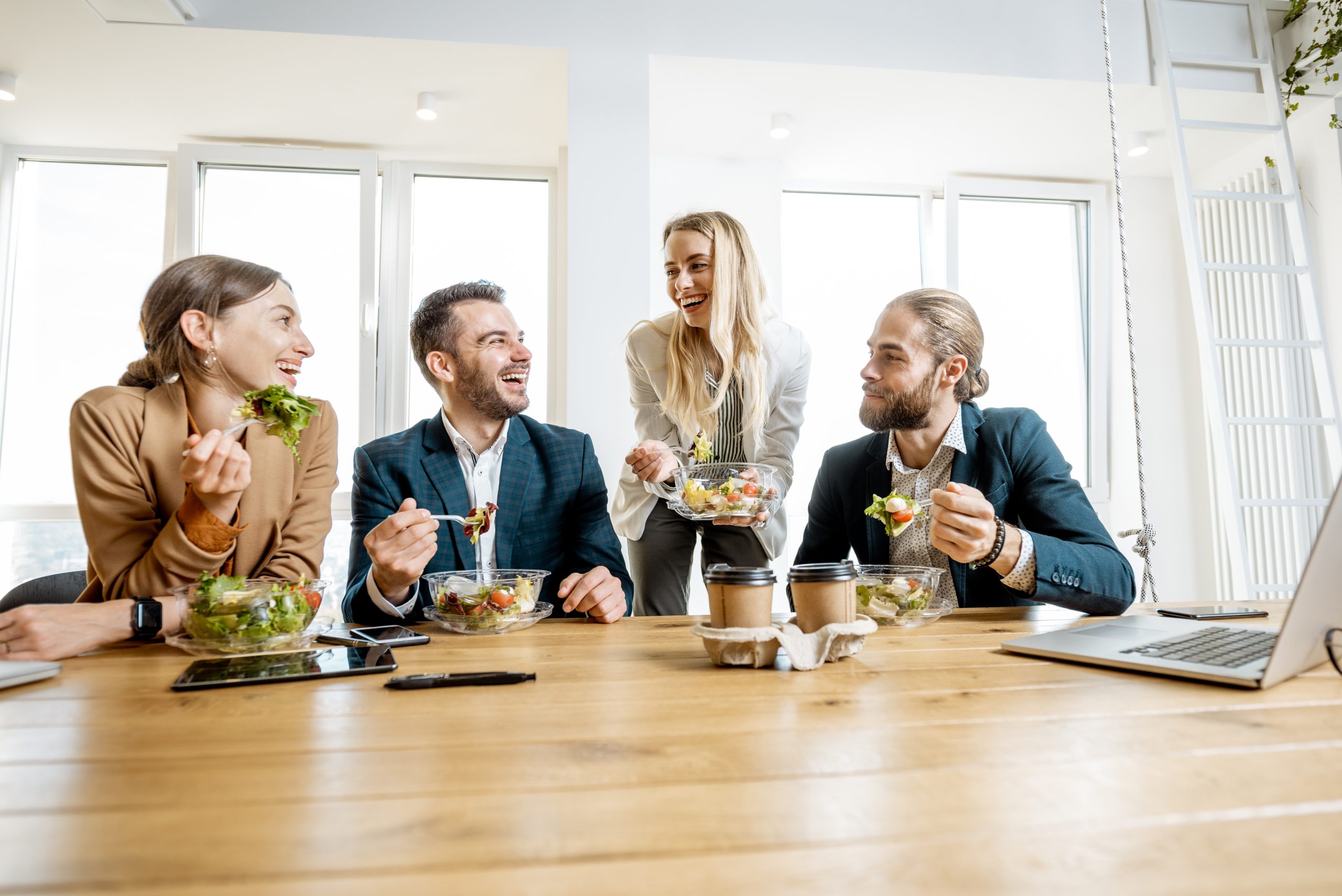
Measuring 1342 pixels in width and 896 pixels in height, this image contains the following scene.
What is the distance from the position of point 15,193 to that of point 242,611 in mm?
3900

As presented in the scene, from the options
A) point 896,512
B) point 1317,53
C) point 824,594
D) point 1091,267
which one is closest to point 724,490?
point 896,512

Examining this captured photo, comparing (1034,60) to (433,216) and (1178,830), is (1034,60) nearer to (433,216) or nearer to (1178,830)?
(433,216)

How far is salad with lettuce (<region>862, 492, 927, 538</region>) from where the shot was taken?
60.4 inches

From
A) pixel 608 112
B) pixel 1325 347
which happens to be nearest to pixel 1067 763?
pixel 608 112

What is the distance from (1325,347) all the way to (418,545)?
3.79m

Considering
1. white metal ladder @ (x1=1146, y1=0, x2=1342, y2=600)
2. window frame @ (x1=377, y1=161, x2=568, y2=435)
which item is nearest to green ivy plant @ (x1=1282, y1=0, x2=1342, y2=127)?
white metal ladder @ (x1=1146, y1=0, x2=1342, y2=600)

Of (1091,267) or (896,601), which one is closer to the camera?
(896,601)

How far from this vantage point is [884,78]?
3377 mm

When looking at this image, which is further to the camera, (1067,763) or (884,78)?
(884,78)

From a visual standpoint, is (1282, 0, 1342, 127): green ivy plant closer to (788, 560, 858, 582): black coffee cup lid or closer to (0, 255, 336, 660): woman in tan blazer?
(788, 560, 858, 582): black coffee cup lid

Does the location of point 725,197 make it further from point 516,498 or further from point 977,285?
point 516,498

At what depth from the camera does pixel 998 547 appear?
5.06 ft

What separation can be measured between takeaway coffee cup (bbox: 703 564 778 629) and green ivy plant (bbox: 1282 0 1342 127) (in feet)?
12.3

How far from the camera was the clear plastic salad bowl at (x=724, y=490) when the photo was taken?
177cm
